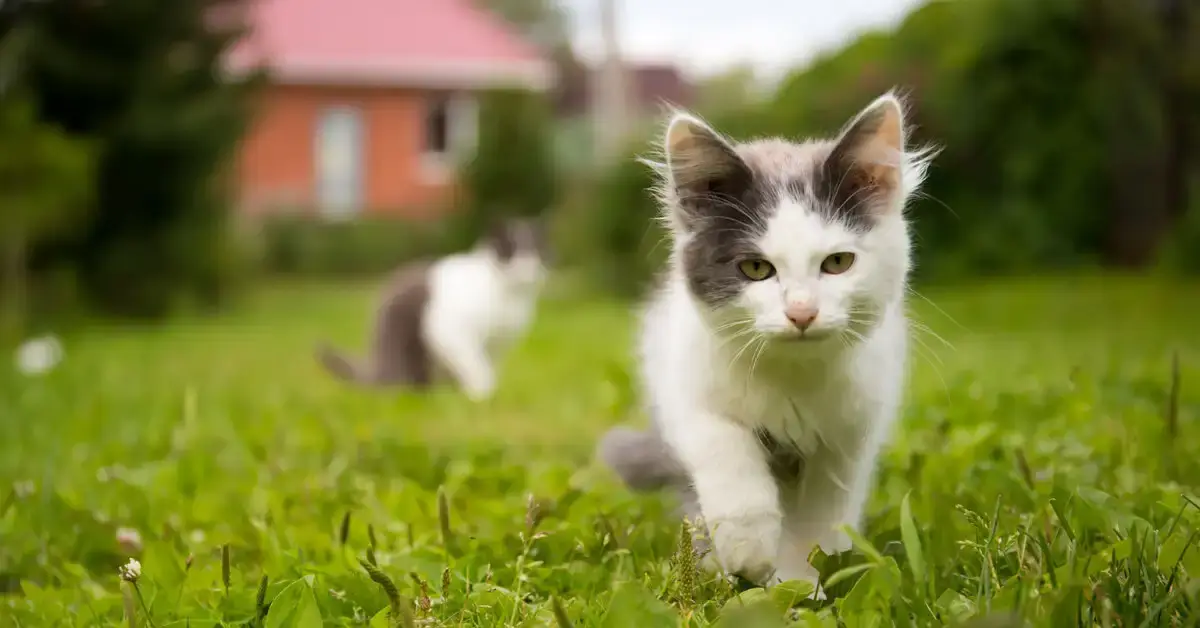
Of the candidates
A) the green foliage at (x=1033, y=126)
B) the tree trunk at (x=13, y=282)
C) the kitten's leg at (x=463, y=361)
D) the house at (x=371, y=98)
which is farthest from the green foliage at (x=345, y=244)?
the kitten's leg at (x=463, y=361)

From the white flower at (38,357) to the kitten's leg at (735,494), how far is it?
17.1 feet

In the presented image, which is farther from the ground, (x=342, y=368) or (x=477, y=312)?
(x=477, y=312)

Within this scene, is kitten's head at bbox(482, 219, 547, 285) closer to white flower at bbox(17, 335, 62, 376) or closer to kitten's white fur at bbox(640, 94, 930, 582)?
white flower at bbox(17, 335, 62, 376)

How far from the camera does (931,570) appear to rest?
5.95 ft

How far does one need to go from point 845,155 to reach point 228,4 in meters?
10.4

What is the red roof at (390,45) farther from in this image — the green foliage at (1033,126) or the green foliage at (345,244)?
the green foliage at (1033,126)

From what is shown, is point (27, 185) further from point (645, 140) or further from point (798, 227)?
point (798, 227)

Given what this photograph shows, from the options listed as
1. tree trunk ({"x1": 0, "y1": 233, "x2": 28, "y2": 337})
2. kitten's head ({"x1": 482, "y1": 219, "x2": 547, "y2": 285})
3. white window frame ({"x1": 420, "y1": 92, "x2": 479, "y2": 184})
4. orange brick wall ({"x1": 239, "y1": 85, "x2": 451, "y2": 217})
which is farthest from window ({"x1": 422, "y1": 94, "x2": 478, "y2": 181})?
kitten's head ({"x1": 482, "y1": 219, "x2": 547, "y2": 285})

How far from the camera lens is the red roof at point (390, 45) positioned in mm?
19594

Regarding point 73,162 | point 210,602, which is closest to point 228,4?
point 73,162

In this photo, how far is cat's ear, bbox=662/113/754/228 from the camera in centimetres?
198

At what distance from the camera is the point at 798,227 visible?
190 cm

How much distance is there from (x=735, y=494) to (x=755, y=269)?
404mm

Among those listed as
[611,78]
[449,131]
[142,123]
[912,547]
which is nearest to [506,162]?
[611,78]
